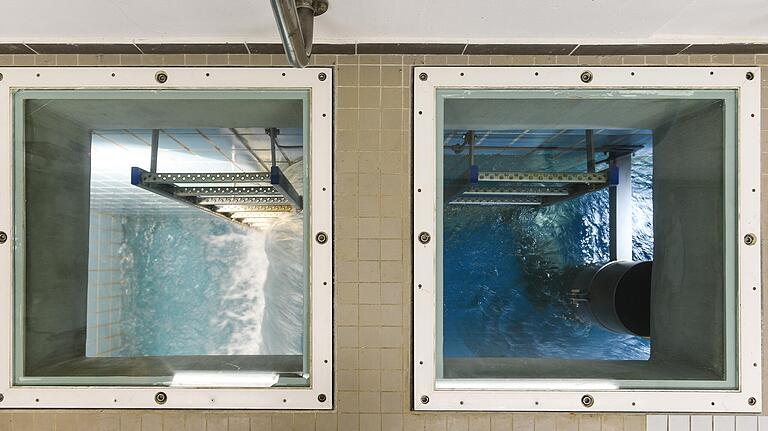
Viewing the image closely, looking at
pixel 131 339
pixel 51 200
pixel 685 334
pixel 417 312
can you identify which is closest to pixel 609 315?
pixel 685 334

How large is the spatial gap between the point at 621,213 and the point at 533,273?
420 mm

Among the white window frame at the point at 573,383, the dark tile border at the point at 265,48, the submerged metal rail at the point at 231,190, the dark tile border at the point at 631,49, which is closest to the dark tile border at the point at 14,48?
the submerged metal rail at the point at 231,190

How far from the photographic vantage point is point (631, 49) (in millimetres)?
1279

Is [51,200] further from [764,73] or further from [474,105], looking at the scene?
[764,73]

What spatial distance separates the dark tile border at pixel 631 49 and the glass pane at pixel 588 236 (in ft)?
0.38

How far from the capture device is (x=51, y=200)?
1.38m

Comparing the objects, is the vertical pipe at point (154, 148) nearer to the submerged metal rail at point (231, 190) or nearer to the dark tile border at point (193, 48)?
the submerged metal rail at point (231, 190)

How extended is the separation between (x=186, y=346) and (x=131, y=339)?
0.93 feet

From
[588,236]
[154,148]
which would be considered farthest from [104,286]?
[588,236]

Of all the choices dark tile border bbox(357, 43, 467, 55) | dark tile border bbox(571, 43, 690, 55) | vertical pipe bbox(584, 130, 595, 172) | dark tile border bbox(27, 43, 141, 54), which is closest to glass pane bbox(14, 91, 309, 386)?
dark tile border bbox(27, 43, 141, 54)

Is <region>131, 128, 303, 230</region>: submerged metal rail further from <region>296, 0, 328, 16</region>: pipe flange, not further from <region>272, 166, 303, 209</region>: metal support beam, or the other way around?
<region>296, 0, 328, 16</region>: pipe flange

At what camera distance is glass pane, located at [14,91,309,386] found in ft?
4.30

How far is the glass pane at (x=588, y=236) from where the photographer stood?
1313 millimetres

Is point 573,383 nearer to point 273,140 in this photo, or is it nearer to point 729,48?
point 729,48
